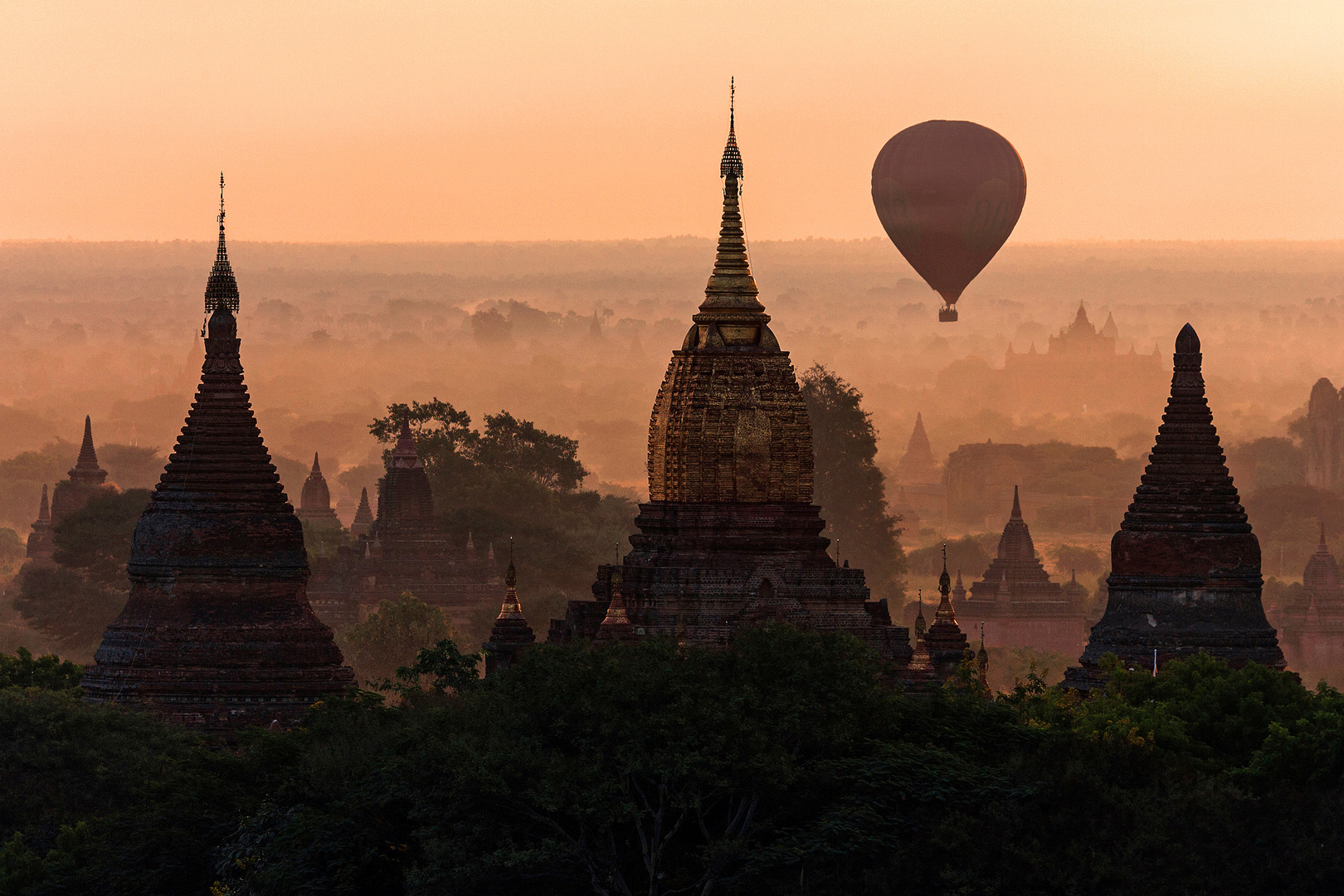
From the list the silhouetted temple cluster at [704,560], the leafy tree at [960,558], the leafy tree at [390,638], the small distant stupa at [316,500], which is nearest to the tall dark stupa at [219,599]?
the silhouetted temple cluster at [704,560]

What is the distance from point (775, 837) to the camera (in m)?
50.5

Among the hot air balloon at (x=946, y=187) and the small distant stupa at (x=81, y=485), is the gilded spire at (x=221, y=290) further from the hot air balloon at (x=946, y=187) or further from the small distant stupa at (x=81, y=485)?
the small distant stupa at (x=81, y=485)

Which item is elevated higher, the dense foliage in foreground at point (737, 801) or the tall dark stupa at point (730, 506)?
the tall dark stupa at point (730, 506)

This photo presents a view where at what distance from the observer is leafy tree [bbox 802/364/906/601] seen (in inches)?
5837

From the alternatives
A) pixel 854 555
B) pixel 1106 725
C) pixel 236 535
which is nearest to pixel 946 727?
pixel 1106 725

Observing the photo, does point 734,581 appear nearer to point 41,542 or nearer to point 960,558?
point 41,542

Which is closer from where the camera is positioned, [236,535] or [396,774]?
[396,774]

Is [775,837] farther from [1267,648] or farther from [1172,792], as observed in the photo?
[1267,648]

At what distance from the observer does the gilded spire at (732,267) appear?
236 ft

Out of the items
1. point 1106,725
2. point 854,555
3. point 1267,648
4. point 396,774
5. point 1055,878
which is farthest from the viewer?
point 854,555

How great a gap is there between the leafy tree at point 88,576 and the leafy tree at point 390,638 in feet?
41.3

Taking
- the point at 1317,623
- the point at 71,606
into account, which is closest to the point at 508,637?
the point at 71,606

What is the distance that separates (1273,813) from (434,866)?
11.5m

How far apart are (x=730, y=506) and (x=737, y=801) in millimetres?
19637
